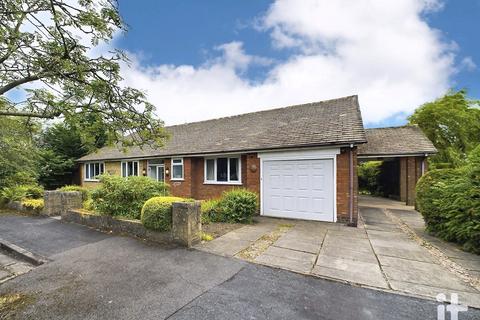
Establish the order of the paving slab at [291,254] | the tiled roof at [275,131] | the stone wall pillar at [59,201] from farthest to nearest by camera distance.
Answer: the stone wall pillar at [59,201]
the tiled roof at [275,131]
the paving slab at [291,254]

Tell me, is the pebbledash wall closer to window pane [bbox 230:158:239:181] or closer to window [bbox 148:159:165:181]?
window pane [bbox 230:158:239:181]

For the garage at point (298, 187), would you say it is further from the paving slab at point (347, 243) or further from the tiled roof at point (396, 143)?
the tiled roof at point (396, 143)

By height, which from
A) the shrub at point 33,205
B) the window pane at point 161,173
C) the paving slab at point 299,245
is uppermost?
the window pane at point 161,173

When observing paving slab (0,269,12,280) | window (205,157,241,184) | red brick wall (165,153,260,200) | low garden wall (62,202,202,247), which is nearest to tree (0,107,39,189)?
low garden wall (62,202,202,247)

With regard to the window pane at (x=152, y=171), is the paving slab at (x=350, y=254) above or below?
below

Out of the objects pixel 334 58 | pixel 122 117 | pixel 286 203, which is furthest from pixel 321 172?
pixel 122 117

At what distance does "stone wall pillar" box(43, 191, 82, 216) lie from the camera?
9031 millimetres

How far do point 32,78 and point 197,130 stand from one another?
11.8m

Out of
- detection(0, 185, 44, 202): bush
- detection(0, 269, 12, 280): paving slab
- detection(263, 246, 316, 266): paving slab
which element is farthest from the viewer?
detection(0, 185, 44, 202): bush

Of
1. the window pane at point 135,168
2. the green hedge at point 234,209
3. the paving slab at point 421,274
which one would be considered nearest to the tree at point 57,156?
the window pane at point 135,168

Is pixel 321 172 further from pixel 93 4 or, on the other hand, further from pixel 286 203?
pixel 93 4

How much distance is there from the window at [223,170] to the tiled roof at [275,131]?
0.75m

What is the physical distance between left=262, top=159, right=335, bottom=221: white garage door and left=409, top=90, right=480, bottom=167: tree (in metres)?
16.8

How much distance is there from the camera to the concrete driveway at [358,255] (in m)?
3.79
